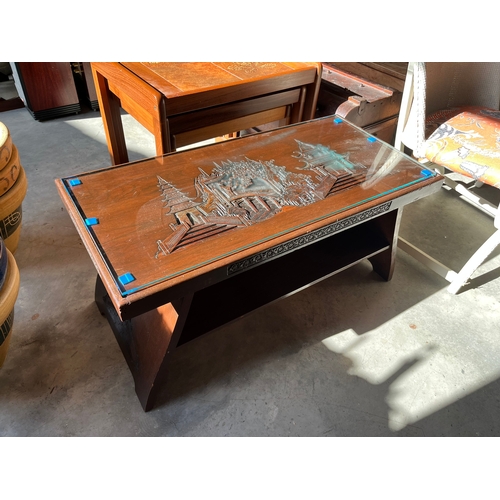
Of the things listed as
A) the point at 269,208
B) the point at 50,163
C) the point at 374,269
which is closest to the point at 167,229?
the point at 269,208

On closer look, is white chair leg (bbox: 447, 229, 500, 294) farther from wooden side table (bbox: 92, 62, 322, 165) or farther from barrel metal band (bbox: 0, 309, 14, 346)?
barrel metal band (bbox: 0, 309, 14, 346)

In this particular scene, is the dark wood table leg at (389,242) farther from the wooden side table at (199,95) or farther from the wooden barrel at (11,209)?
A: the wooden barrel at (11,209)

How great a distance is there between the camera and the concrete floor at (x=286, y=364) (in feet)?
4.35

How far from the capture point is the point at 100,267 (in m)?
1.02

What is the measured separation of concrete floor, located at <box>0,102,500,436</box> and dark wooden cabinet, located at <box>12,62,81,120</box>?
1428 mm

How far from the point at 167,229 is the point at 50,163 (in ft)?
5.78

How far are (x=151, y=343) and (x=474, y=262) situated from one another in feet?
4.40

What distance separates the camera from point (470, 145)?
5.39 ft

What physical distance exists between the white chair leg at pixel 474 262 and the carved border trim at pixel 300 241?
58 centimetres

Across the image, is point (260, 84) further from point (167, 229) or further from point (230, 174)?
point (167, 229)

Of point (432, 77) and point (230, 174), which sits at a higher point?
point (432, 77)

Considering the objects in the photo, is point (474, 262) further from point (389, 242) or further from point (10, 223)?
point (10, 223)

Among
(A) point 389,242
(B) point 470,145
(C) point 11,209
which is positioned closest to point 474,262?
(A) point 389,242

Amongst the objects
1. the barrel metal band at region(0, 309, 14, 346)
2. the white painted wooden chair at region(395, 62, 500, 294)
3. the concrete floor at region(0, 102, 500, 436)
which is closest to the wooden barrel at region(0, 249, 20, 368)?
the barrel metal band at region(0, 309, 14, 346)
